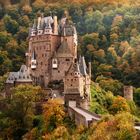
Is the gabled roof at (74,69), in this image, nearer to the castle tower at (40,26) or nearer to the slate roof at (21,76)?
the slate roof at (21,76)

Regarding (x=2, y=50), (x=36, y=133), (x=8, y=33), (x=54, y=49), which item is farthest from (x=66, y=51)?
(x=8, y=33)

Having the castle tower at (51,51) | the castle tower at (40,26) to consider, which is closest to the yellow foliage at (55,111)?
the castle tower at (51,51)

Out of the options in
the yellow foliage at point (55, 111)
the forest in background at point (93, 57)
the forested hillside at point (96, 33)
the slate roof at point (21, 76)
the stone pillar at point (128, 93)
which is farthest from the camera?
the forested hillside at point (96, 33)

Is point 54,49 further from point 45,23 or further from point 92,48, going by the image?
point 92,48

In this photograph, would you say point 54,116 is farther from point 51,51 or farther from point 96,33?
point 96,33

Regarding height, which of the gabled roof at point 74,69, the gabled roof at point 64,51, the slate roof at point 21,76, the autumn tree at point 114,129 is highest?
the gabled roof at point 64,51

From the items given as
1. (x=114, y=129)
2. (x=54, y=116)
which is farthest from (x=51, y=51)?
(x=114, y=129)
